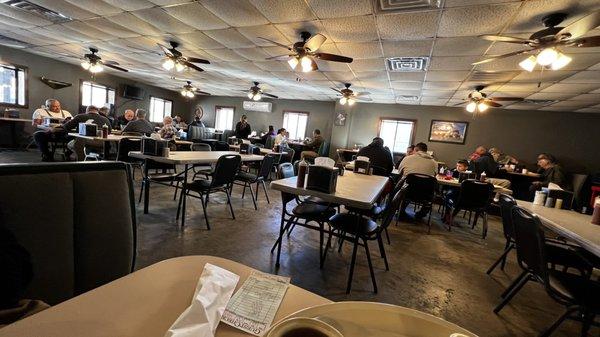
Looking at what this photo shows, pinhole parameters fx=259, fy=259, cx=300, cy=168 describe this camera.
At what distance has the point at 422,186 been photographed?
391 cm

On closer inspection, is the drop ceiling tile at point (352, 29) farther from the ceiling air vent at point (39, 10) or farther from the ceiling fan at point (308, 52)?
the ceiling air vent at point (39, 10)

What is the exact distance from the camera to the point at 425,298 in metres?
2.19

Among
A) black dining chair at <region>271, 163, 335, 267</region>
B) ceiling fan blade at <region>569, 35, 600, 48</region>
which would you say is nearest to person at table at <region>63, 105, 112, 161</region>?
black dining chair at <region>271, 163, 335, 267</region>

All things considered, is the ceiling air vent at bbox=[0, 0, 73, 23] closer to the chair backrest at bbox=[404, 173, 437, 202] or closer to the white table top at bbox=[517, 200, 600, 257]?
the chair backrest at bbox=[404, 173, 437, 202]

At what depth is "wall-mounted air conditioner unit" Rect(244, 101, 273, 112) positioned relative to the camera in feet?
36.5

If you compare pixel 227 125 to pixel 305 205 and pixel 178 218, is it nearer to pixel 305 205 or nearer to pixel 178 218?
pixel 178 218

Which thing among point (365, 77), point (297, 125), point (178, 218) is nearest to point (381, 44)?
point (365, 77)

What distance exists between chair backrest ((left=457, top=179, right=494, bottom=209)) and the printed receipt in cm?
400

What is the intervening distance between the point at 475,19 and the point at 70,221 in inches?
149

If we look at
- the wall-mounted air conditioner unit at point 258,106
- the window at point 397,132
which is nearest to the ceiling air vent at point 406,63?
the window at point 397,132

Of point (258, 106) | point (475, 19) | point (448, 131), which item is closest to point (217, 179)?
point (475, 19)

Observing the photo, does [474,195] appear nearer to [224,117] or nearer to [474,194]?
[474,194]

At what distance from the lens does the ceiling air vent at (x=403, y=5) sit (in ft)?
8.59

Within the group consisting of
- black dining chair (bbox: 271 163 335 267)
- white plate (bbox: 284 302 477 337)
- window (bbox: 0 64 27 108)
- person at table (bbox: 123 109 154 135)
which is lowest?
black dining chair (bbox: 271 163 335 267)
